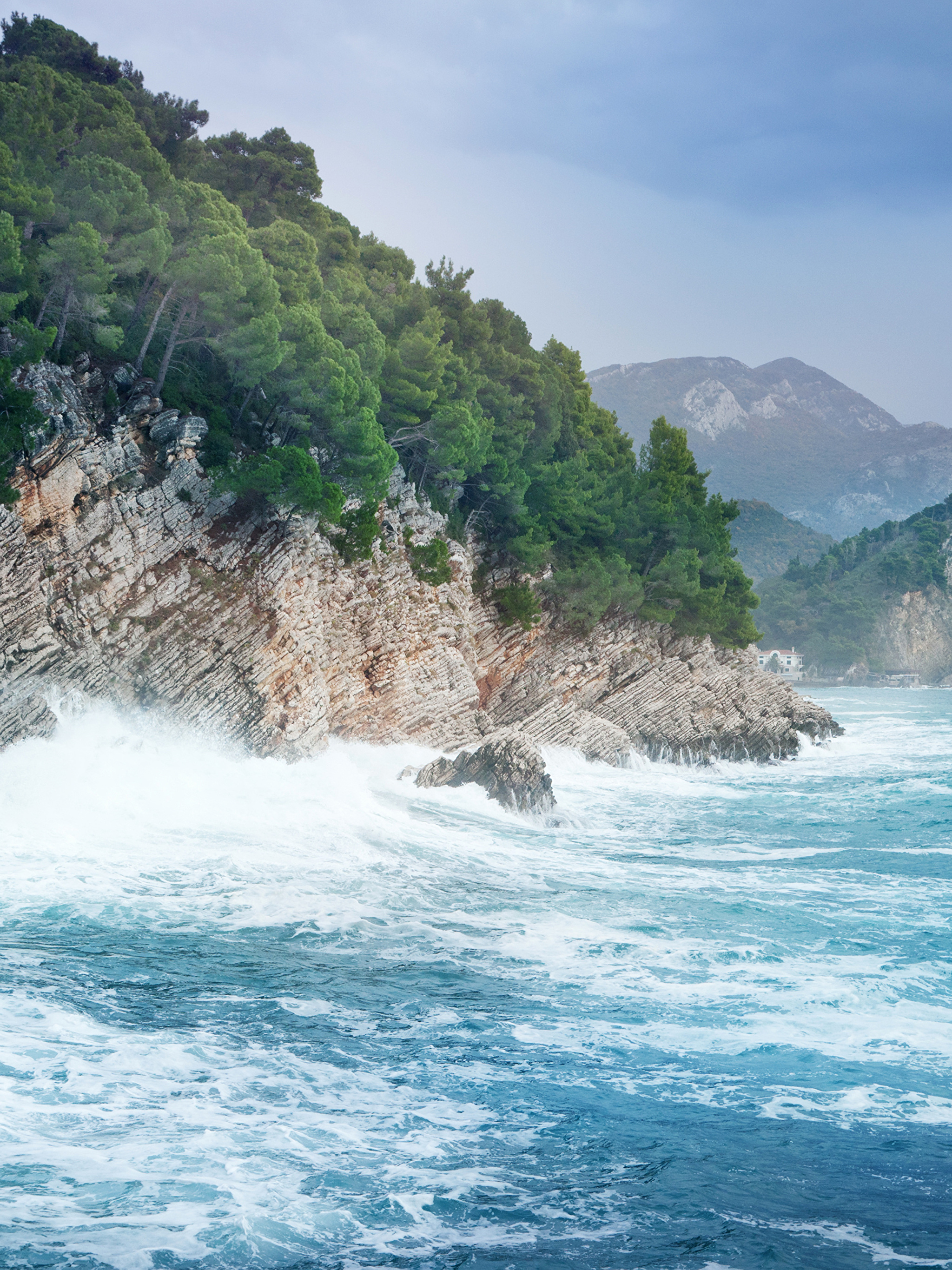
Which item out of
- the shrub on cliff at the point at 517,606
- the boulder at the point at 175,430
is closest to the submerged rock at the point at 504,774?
the boulder at the point at 175,430

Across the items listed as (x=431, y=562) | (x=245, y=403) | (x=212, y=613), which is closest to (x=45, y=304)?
(x=245, y=403)

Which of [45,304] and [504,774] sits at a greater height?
[45,304]

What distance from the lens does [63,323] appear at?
67.0ft

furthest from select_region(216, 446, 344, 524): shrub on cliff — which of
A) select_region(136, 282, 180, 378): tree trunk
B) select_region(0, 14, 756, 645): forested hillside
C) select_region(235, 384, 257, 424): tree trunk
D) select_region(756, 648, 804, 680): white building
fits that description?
select_region(756, 648, 804, 680): white building

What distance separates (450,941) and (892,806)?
17.6 m

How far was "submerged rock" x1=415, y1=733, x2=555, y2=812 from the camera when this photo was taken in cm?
2295

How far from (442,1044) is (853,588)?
14121 cm

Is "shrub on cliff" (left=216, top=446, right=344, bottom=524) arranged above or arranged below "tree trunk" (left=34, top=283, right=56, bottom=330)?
below

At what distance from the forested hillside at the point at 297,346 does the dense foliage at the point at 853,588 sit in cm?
9356

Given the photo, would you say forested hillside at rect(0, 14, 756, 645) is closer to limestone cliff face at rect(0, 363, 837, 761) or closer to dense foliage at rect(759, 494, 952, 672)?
limestone cliff face at rect(0, 363, 837, 761)

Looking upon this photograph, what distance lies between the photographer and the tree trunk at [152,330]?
21422 millimetres

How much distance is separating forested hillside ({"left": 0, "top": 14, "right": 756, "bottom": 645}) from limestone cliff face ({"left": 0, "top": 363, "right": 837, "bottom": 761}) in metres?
0.96

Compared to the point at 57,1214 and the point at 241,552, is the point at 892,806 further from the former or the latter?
the point at 57,1214

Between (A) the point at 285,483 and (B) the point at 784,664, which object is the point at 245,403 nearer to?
(A) the point at 285,483
